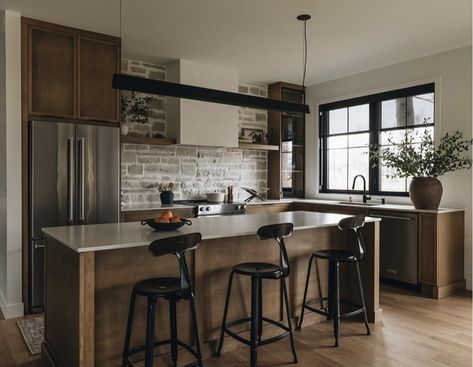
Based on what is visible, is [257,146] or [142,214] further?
[257,146]

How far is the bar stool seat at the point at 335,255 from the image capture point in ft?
10.9

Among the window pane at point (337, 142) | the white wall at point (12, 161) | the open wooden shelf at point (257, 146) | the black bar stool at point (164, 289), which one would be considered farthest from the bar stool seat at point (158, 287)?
the window pane at point (337, 142)

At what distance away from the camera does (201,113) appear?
5562mm

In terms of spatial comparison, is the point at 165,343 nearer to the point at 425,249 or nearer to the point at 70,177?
the point at 70,177

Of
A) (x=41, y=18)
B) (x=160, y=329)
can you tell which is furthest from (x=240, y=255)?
(x=41, y=18)

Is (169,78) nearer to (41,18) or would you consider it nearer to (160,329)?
(41,18)

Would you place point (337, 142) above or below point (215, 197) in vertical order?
above

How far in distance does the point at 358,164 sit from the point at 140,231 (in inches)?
163

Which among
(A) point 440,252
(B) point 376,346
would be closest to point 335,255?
(B) point 376,346

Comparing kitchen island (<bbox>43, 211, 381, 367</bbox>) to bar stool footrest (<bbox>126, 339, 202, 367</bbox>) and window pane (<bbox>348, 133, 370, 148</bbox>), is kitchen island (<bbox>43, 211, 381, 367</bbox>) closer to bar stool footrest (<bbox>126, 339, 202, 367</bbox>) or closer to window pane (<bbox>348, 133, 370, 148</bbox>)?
bar stool footrest (<bbox>126, 339, 202, 367</bbox>)

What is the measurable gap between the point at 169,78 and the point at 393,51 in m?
2.95

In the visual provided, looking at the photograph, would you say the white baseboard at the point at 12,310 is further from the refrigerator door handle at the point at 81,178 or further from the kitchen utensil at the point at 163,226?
the kitchen utensil at the point at 163,226

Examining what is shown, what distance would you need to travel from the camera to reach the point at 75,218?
13.5ft

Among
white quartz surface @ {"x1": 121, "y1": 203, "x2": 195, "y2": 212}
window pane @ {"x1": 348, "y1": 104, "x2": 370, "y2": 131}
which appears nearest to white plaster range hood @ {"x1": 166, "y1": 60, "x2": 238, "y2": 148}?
white quartz surface @ {"x1": 121, "y1": 203, "x2": 195, "y2": 212}
